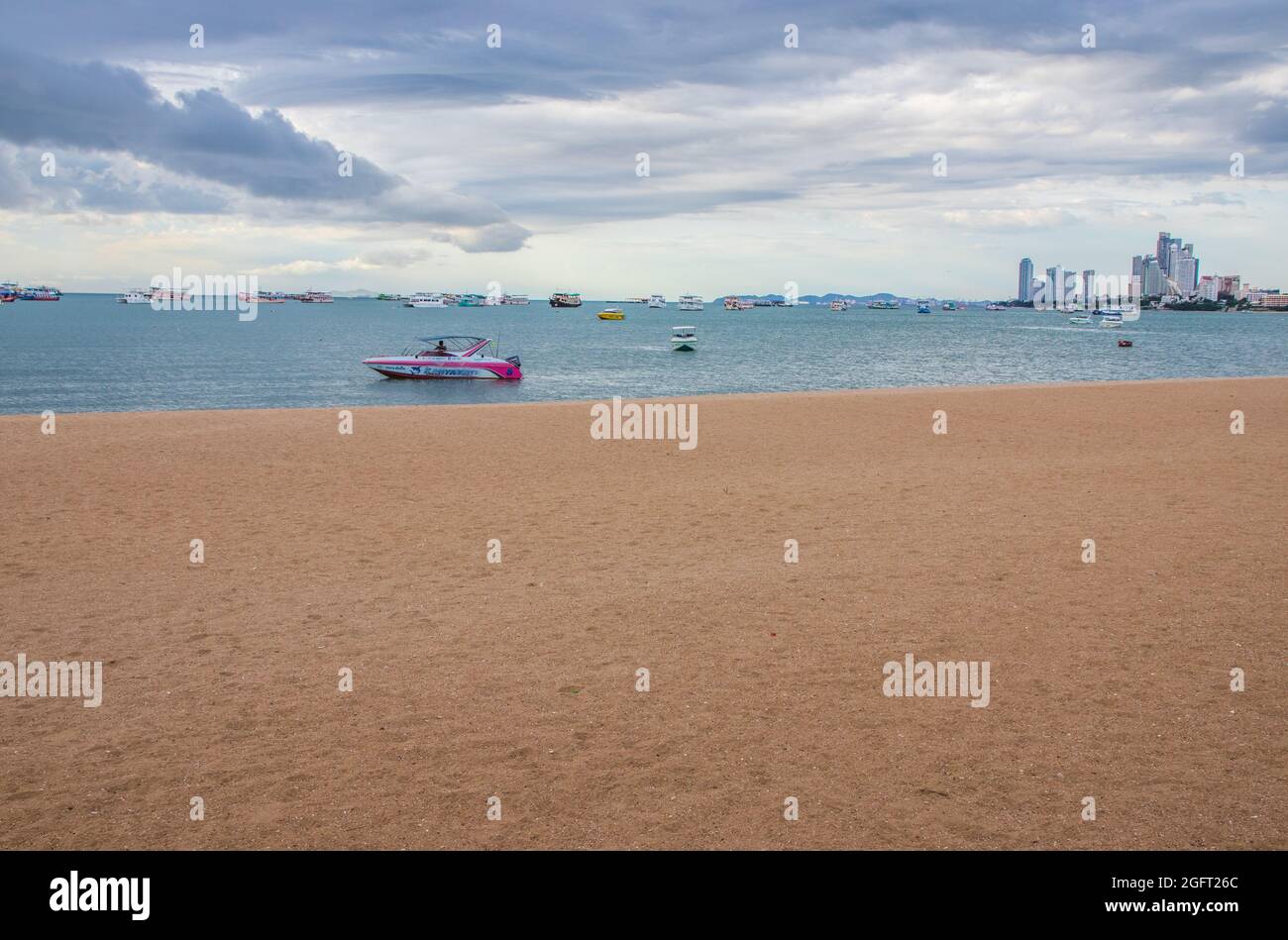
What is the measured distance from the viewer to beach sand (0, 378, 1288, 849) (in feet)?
20.1

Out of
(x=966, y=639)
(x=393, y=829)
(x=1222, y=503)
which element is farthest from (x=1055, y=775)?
(x=1222, y=503)

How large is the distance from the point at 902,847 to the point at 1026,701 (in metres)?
2.63

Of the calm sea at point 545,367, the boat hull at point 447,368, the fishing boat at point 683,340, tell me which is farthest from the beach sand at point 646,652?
the fishing boat at point 683,340

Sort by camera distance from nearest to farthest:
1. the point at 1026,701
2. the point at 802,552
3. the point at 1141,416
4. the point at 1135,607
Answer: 1. the point at 1026,701
2. the point at 1135,607
3. the point at 802,552
4. the point at 1141,416

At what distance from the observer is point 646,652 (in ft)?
29.6

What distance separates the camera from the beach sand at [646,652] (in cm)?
612

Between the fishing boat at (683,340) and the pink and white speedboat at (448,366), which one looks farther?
the fishing boat at (683,340)

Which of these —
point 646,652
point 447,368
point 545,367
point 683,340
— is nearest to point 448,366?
point 447,368

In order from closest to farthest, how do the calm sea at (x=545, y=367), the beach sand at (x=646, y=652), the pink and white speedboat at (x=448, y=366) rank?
the beach sand at (x=646, y=652)
the calm sea at (x=545, y=367)
the pink and white speedboat at (x=448, y=366)

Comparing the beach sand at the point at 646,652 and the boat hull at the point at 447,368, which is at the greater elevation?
the boat hull at the point at 447,368

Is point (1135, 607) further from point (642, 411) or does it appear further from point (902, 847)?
point (642, 411)

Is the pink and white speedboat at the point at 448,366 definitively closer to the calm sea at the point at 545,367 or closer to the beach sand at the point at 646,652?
the calm sea at the point at 545,367

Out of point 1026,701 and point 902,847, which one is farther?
point 1026,701

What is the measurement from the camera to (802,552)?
12.6 meters
